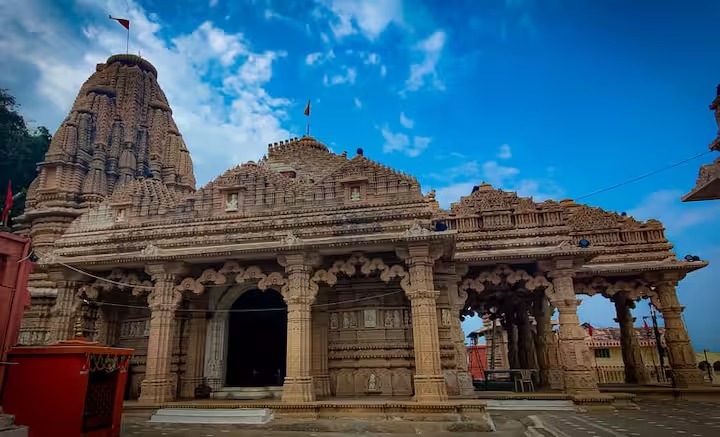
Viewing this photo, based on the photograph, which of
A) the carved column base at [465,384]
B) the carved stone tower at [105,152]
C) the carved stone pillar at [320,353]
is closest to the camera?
the carved column base at [465,384]

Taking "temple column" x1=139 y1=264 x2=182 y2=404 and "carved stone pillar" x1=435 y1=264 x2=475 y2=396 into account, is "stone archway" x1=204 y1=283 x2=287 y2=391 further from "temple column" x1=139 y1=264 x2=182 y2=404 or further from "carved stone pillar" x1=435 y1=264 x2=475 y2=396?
"carved stone pillar" x1=435 y1=264 x2=475 y2=396

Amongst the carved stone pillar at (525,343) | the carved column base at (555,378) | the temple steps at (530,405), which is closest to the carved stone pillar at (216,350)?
the temple steps at (530,405)

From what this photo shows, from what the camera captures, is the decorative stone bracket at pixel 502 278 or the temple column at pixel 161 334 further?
the decorative stone bracket at pixel 502 278

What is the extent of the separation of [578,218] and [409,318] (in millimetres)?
10053

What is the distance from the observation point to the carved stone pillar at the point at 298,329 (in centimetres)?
1246

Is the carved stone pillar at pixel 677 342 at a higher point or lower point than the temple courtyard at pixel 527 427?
higher

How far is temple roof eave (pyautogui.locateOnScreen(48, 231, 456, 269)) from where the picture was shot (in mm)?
12742

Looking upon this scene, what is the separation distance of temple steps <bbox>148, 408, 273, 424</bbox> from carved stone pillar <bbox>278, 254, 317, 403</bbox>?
0.77 metres

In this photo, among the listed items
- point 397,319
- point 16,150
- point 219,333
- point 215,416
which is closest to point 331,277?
point 397,319

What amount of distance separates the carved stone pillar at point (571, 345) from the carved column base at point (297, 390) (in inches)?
303

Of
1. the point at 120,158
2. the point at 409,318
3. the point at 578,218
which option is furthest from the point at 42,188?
the point at 578,218

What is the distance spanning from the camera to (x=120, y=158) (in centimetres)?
2903

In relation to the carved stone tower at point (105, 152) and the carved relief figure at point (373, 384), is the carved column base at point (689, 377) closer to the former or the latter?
the carved relief figure at point (373, 384)

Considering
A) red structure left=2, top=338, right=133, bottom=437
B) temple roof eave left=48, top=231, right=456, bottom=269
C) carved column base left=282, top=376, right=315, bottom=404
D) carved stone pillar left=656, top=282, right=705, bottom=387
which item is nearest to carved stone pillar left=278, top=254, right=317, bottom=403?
carved column base left=282, top=376, right=315, bottom=404
